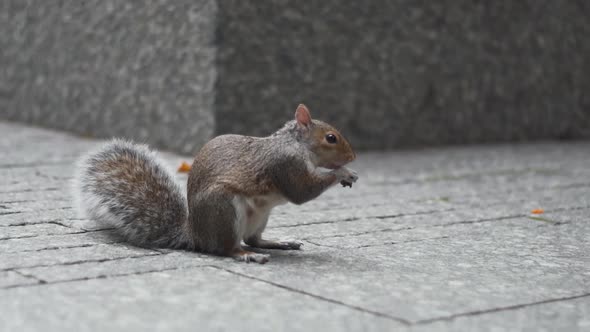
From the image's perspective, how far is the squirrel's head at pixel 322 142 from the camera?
3346 millimetres

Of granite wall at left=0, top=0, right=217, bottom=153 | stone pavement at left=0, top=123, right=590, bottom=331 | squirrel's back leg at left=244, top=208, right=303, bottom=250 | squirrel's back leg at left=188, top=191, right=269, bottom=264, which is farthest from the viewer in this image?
granite wall at left=0, top=0, right=217, bottom=153

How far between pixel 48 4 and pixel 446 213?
4541mm

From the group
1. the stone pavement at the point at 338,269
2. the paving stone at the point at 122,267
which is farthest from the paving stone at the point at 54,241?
the paving stone at the point at 122,267

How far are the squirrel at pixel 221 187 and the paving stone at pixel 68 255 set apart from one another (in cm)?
10

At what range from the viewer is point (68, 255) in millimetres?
3219

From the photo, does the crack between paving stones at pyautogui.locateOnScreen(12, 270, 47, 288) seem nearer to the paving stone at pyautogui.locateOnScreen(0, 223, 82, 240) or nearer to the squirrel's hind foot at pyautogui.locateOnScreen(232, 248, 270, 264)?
the paving stone at pyautogui.locateOnScreen(0, 223, 82, 240)

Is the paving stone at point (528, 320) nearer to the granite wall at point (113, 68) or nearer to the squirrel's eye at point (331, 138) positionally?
the squirrel's eye at point (331, 138)

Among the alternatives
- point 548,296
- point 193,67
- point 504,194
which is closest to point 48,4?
point 193,67

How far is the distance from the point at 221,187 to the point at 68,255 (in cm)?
58

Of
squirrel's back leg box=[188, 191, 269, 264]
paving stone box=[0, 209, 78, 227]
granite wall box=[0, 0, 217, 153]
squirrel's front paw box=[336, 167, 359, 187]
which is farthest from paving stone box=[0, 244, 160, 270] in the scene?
granite wall box=[0, 0, 217, 153]

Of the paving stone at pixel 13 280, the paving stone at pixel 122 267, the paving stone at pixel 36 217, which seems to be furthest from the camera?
the paving stone at pixel 36 217

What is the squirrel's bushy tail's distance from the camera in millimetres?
3428

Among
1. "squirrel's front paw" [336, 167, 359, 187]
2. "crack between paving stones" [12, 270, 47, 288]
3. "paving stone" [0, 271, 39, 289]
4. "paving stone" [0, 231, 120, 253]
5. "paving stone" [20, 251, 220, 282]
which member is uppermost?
"squirrel's front paw" [336, 167, 359, 187]

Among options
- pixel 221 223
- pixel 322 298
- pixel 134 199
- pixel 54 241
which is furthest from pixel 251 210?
pixel 54 241
